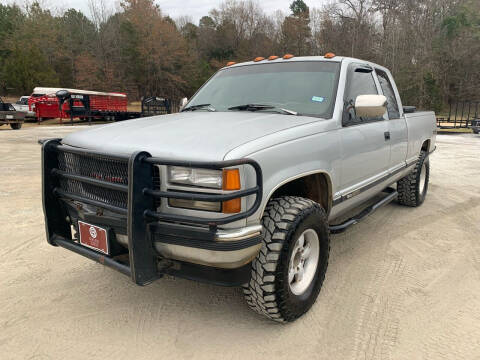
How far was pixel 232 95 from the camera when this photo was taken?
148 inches

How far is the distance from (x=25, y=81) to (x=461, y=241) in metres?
42.0

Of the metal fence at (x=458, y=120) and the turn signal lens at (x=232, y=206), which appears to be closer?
the turn signal lens at (x=232, y=206)

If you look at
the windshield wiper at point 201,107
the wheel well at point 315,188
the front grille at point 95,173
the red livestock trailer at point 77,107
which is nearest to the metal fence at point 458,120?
the red livestock trailer at point 77,107

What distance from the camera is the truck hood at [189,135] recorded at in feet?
7.54

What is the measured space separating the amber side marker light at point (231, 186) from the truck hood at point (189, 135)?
0.11 metres

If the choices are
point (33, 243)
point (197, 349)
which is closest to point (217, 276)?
point (197, 349)

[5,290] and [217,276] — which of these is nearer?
[217,276]

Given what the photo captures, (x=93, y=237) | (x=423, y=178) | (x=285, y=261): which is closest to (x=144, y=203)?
(x=93, y=237)

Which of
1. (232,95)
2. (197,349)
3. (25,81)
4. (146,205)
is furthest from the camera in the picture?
(25,81)

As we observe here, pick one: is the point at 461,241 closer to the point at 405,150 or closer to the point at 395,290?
the point at 405,150

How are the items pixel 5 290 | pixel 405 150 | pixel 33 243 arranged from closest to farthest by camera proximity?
pixel 5 290
pixel 33 243
pixel 405 150

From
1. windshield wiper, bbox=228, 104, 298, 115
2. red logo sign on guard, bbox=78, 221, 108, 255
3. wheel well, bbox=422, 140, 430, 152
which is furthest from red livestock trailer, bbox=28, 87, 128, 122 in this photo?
red logo sign on guard, bbox=78, 221, 108, 255

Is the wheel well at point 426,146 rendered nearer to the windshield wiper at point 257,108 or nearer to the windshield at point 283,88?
the windshield at point 283,88

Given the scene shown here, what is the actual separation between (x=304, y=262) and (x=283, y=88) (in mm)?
1604
